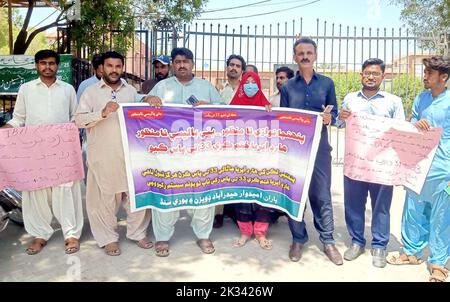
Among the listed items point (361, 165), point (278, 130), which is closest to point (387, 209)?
point (361, 165)

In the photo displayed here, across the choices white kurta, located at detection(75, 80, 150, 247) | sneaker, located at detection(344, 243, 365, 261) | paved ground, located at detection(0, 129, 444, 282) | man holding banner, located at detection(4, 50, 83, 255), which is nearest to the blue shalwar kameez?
paved ground, located at detection(0, 129, 444, 282)

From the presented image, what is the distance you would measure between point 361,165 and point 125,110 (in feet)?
7.09

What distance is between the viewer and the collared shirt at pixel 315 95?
3672 millimetres

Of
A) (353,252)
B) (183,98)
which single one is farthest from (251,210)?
(183,98)

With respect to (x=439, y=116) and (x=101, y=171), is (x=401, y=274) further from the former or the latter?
(x=101, y=171)

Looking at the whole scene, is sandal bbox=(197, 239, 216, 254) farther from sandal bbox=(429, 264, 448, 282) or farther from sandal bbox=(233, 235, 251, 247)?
sandal bbox=(429, 264, 448, 282)

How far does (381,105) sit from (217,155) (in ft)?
5.05

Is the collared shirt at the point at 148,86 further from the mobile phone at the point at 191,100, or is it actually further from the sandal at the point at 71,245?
the sandal at the point at 71,245

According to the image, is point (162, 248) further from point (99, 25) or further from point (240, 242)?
point (99, 25)

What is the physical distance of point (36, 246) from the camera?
379 cm

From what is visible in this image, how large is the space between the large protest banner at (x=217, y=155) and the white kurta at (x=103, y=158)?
0.38 ft

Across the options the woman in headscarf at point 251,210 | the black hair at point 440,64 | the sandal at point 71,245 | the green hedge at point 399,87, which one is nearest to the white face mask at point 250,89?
the woman in headscarf at point 251,210

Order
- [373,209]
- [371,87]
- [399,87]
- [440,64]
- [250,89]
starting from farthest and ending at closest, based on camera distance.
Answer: [399,87] < [250,89] < [373,209] < [371,87] < [440,64]

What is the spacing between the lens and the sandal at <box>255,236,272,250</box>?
3924 mm
